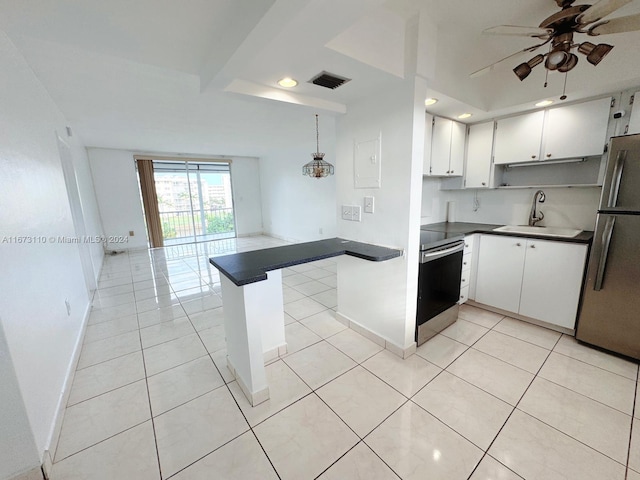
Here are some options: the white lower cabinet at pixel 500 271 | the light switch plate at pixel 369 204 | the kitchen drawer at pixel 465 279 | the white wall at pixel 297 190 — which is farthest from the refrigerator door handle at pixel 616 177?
the white wall at pixel 297 190

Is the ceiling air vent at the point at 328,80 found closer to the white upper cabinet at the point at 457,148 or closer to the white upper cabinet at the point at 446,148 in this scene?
the white upper cabinet at the point at 446,148

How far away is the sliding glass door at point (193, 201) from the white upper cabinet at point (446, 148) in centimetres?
596

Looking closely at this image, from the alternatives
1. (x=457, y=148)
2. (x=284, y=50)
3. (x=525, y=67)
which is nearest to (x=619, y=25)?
(x=525, y=67)

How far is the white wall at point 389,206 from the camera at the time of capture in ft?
6.03

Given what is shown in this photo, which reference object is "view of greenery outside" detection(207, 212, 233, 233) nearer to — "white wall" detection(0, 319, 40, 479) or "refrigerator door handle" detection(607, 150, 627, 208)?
"white wall" detection(0, 319, 40, 479)

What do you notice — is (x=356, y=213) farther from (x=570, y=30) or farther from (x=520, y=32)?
(x=570, y=30)

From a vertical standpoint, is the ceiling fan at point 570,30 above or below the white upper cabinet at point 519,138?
above

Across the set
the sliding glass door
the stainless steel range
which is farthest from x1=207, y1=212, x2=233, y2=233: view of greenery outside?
the stainless steel range

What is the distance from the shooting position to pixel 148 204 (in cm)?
616

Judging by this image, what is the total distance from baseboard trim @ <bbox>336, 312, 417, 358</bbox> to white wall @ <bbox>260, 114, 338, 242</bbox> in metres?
2.75

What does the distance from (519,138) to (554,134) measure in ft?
0.90

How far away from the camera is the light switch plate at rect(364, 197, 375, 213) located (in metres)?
2.14

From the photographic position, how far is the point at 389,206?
202 cm

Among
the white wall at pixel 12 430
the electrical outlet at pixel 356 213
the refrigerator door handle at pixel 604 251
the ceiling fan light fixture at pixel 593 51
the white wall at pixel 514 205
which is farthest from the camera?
the white wall at pixel 514 205
